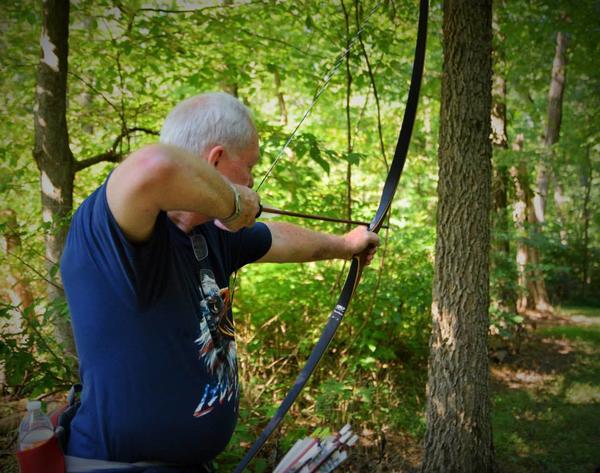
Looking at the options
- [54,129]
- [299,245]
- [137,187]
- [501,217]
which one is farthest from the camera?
[501,217]

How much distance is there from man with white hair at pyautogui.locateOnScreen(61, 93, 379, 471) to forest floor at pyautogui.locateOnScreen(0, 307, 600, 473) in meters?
1.82

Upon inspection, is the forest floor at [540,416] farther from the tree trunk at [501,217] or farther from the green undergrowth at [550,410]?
the tree trunk at [501,217]

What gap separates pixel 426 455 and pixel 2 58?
13.2 feet

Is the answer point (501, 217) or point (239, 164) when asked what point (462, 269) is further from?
point (501, 217)

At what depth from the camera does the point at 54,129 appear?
308 cm

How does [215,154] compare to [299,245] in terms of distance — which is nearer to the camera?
[215,154]

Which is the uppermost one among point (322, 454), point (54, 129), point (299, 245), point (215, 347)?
point (54, 129)

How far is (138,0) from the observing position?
3.64 meters

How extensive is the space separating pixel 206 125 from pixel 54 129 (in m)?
2.41

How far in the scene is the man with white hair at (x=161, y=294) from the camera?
941 millimetres

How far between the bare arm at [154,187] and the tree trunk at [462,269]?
6.48 feet

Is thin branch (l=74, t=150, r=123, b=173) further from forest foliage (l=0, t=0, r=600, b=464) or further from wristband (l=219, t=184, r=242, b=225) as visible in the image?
wristband (l=219, t=184, r=242, b=225)

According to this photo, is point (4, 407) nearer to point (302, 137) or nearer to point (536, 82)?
point (302, 137)

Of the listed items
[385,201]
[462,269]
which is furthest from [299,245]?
[462,269]
